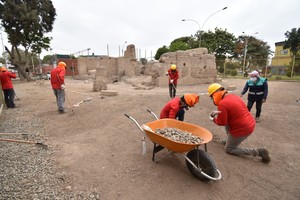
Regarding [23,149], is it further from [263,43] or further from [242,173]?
[263,43]

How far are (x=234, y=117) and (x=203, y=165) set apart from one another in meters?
1.02

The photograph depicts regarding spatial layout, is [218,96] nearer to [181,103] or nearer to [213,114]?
[213,114]

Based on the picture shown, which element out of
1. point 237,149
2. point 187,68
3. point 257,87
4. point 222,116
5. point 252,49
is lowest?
A: point 237,149

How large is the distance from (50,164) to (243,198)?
285 cm

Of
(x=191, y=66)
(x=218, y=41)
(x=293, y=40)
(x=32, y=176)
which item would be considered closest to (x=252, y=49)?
(x=293, y=40)

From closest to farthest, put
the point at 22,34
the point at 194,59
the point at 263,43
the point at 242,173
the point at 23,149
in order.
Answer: the point at 242,173 → the point at 23,149 → the point at 194,59 → the point at 22,34 → the point at 263,43

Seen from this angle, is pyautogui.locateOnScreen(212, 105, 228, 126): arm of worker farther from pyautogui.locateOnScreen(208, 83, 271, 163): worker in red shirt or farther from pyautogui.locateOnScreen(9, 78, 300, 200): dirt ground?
pyautogui.locateOnScreen(9, 78, 300, 200): dirt ground

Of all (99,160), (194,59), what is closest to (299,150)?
(99,160)

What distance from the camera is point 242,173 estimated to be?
270 cm

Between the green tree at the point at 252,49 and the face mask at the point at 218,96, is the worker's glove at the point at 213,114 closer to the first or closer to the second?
the face mask at the point at 218,96

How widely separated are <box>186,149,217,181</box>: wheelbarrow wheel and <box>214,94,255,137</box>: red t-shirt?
2.44 feet

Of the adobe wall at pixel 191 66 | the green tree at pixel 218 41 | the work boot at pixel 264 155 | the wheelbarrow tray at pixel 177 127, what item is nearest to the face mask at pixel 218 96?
the wheelbarrow tray at pixel 177 127

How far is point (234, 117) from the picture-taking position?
291 cm

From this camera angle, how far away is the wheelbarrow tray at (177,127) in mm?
2346
